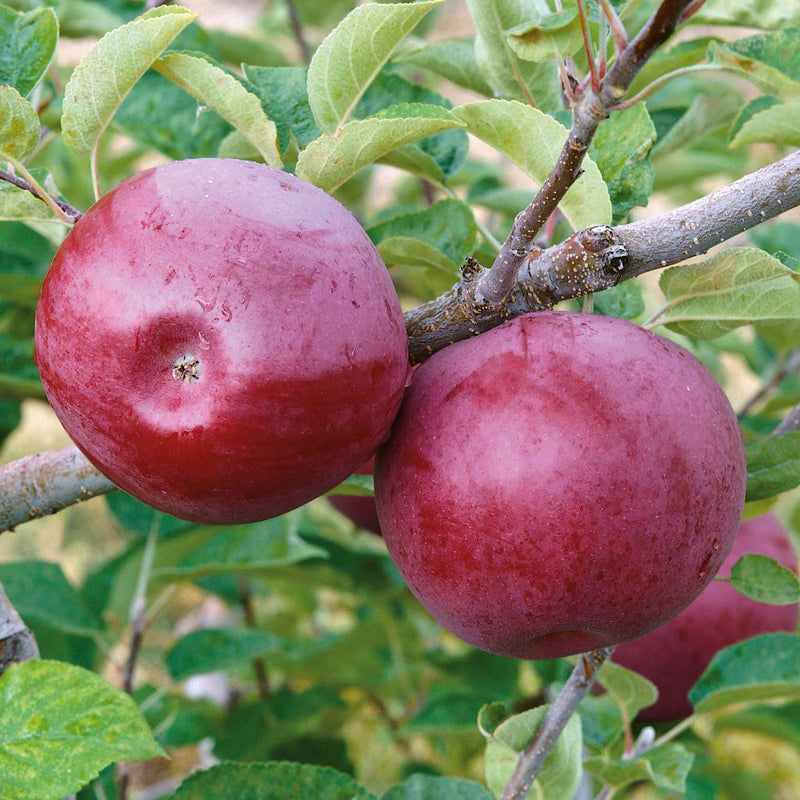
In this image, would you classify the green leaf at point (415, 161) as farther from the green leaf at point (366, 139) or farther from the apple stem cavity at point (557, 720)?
the apple stem cavity at point (557, 720)

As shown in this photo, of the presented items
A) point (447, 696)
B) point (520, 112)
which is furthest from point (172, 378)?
point (447, 696)

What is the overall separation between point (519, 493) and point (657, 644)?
71 centimetres

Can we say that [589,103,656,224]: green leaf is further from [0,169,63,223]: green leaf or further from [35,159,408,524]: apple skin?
[0,169,63,223]: green leaf

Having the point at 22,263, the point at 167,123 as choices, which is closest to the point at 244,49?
the point at 167,123

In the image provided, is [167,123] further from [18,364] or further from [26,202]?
[26,202]

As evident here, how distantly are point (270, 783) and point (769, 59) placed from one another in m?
0.89

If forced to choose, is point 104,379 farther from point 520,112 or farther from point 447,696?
point 447,696

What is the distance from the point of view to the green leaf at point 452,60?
1.14 metres

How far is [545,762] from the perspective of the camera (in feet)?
3.25

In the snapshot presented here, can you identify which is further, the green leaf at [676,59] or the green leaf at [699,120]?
the green leaf at [699,120]

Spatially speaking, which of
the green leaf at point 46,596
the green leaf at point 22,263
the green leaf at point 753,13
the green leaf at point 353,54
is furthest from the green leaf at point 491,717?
the green leaf at point 22,263

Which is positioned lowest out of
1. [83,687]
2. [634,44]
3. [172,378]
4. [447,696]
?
[447,696]

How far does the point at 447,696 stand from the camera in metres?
→ 1.55

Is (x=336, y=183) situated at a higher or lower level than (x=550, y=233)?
higher
